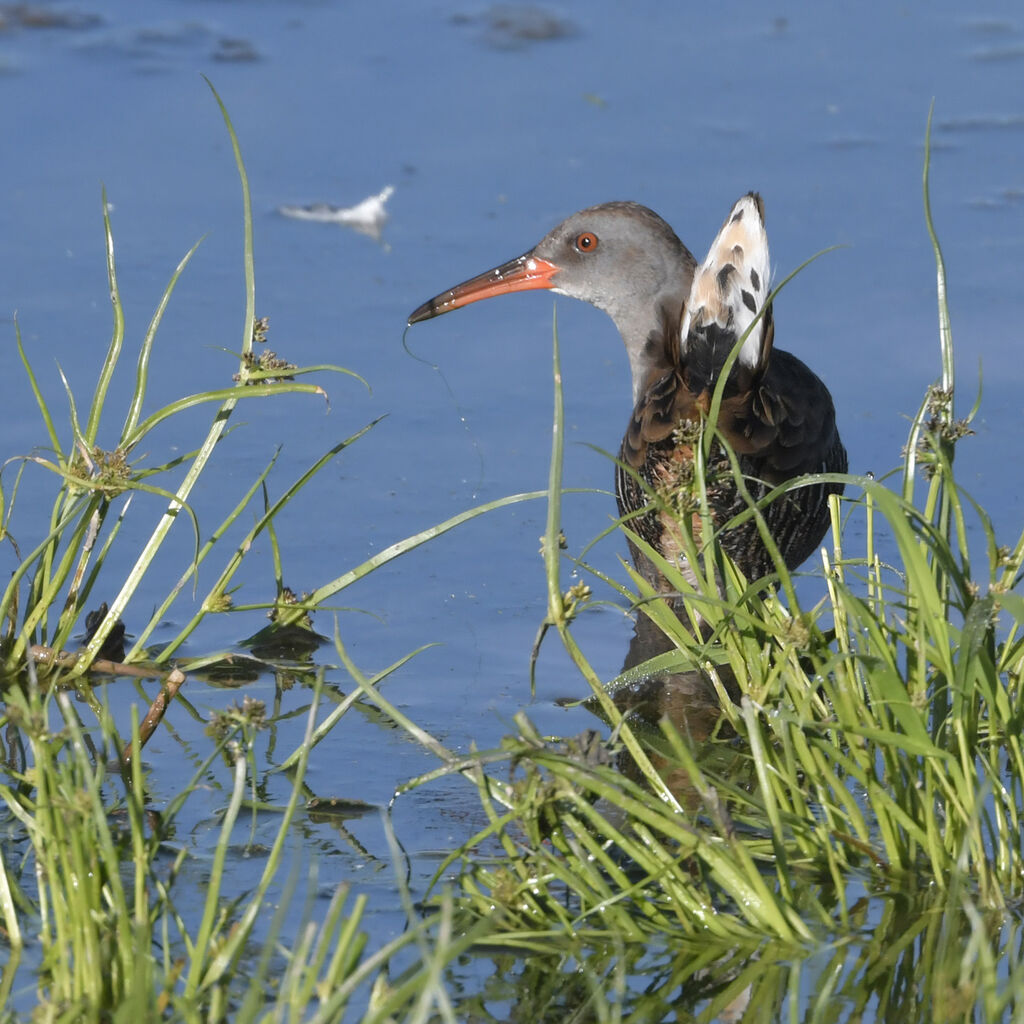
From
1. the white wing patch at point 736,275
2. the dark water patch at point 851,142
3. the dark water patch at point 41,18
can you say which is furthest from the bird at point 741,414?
the dark water patch at point 41,18

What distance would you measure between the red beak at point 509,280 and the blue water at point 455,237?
28 centimetres

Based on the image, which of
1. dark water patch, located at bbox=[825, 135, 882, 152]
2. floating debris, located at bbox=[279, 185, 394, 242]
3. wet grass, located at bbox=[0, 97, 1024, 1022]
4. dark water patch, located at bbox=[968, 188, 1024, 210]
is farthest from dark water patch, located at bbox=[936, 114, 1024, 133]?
wet grass, located at bbox=[0, 97, 1024, 1022]

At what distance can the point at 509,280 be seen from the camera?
5.31 meters

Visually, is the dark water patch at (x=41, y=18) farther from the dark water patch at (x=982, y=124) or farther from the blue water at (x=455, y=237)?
the dark water patch at (x=982, y=124)

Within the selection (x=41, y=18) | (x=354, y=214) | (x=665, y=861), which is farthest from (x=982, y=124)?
(x=665, y=861)

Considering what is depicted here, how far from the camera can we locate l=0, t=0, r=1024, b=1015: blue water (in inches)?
168

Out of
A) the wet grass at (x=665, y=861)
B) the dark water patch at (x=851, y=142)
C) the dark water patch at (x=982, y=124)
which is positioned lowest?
the wet grass at (x=665, y=861)

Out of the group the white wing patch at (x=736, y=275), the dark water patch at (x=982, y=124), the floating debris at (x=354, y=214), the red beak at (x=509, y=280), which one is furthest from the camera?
the dark water patch at (x=982, y=124)

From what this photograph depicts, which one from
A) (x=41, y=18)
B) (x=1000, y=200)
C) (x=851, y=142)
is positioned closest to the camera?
(x=1000, y=200)

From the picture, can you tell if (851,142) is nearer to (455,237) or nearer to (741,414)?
(455,237)

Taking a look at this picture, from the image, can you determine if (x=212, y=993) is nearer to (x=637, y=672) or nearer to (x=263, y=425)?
(x=637, y=672)

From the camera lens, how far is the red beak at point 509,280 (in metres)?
5.22

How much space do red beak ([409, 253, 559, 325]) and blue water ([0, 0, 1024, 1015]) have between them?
0.28 metres

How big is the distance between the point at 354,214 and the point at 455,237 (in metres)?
0.42
